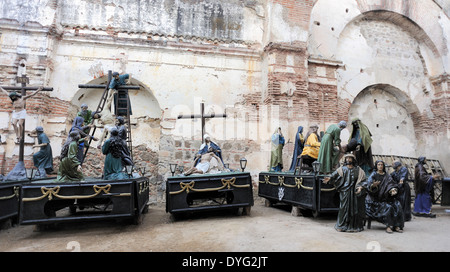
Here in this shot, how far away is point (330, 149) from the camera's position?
20.4ft

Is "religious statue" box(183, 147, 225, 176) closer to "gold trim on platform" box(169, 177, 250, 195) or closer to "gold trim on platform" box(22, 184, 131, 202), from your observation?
"gold trim on platform" box(169, 177, 250, 195)

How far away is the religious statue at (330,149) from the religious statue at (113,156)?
4.32 meters

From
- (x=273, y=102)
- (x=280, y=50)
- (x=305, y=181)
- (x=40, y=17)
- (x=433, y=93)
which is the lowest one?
(x=305, y=181)

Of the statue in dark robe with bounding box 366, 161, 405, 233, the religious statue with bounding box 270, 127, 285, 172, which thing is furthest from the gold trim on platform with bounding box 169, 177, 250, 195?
the statue in dark robe with bounding box 366, 161, 405, 233

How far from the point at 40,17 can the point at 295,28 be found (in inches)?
335

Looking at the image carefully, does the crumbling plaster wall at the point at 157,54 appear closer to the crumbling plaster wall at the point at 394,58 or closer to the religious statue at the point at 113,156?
the crumbling plaster wall at the point at 394,58

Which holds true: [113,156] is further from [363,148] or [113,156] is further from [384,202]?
[363,148]

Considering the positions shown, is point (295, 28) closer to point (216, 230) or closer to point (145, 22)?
point (145, 22)

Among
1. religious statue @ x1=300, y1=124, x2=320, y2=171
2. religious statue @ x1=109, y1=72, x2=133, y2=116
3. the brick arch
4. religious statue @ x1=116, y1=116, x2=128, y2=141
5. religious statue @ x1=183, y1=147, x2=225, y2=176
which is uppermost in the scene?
the brick arch

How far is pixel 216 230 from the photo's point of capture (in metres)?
4.93

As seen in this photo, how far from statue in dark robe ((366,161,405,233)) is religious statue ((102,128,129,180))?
4.84 metres

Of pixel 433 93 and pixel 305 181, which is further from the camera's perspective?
pixel 433 93

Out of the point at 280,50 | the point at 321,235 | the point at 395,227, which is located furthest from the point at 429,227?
the point at 280,50

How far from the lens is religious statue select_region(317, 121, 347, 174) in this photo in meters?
6.15
